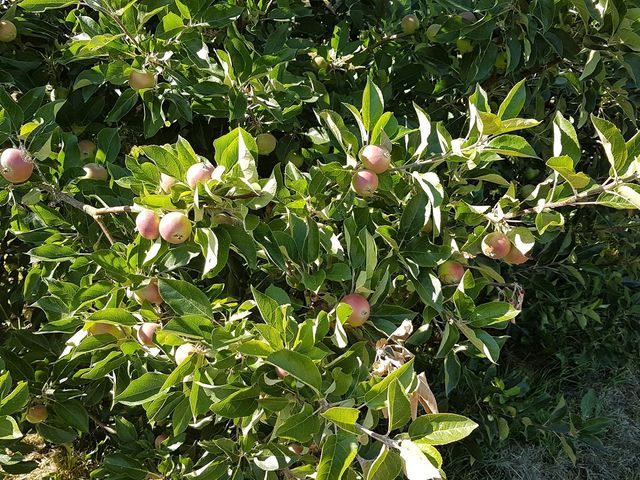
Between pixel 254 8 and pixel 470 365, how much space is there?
1.60 meters

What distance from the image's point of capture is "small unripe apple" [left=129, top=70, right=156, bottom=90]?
1440mm

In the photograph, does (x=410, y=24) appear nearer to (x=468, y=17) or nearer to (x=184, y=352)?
(x=468, y=17)

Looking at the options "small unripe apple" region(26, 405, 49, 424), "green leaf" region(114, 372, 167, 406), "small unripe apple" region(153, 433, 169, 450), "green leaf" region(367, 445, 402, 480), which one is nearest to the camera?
"green leaf" region(367, 445, 402, 480)

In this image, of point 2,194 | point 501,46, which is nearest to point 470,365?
point 501,46

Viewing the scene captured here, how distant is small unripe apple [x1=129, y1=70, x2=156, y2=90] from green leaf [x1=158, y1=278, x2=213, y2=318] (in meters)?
0.54

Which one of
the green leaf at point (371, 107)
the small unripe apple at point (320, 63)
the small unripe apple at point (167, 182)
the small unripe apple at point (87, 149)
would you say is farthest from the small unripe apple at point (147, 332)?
the small unripe apple at point (320, 63)

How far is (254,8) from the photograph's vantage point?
1.74 m

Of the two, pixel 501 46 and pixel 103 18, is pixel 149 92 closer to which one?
pixel 103 18

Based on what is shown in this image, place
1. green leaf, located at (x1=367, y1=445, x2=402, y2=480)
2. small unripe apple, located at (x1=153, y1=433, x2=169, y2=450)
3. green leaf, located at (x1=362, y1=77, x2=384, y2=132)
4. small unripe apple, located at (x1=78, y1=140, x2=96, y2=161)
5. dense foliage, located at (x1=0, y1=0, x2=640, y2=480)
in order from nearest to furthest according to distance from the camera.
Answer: green leaf, located at (x1=367, y1=445, x2=402, y2=480) < dense foliage, located at (x1=0, y1=0, x2=640, y2=480) < green leaf, located at (x1=362, y1=77, x2=384, y2=132) < small unripe apple, located at (x1=78, y1=140, x2=96, y2=161) < small unripe apple, located at (x1=153, y1=433, x2=169, y2=450)

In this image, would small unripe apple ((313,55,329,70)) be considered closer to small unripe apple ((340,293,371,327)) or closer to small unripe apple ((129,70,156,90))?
small unripe apple ((129,70,156,90))

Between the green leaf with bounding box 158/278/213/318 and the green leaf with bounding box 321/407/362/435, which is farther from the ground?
the green leaf with bounding box 158/278/213/318

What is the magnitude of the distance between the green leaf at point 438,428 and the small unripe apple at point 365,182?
0.46 m

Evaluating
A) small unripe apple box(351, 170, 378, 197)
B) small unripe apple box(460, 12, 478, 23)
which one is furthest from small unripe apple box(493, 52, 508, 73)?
small unripe apple box(351, 170, 378, 197)

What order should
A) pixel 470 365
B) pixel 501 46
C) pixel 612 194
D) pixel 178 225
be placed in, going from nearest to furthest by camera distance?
1. pixel 178 225
2. pixel 612 194
3. pixel 501 46
4. pixel 470 365
